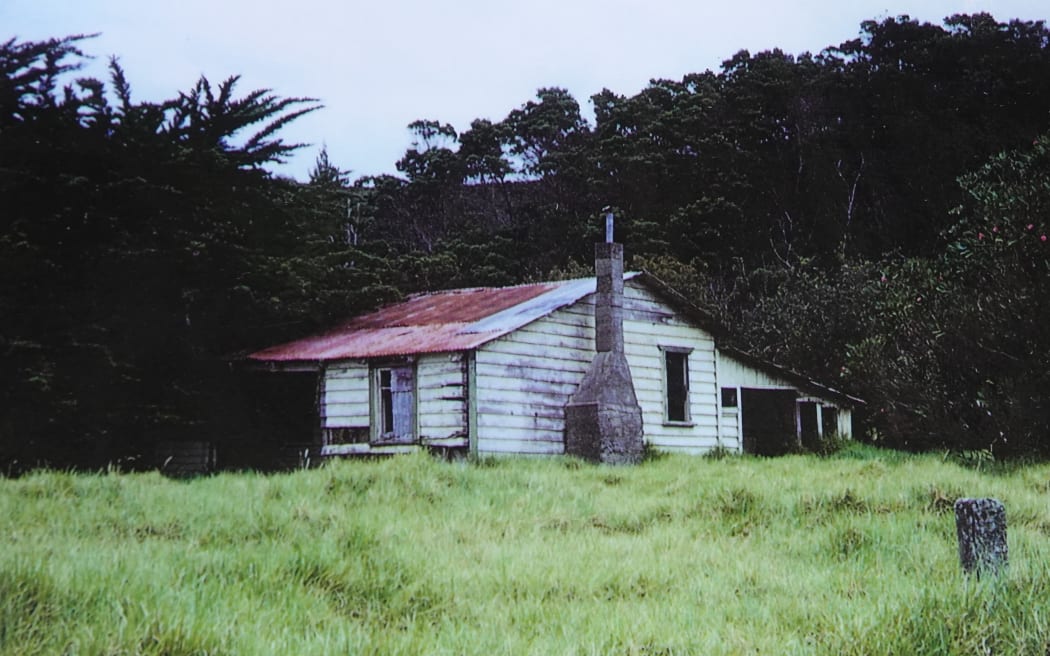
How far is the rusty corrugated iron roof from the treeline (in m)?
1.08

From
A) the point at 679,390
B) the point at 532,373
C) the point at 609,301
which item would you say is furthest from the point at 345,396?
the point at 679,390

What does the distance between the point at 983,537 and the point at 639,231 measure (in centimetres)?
3257

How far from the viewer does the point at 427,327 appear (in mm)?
22438

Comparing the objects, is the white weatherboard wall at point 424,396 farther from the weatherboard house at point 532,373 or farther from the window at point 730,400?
the window at point 730,400

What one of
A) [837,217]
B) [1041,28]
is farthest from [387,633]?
[837,217]

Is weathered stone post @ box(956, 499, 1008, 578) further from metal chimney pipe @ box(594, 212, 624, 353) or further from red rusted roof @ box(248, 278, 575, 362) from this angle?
metal chimney pipe @ box(594, 212, 624, 353)

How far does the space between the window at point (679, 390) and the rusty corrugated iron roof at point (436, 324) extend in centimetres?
272

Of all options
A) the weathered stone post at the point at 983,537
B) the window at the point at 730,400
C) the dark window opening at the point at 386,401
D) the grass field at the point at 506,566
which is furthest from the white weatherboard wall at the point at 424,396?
the weathered stone post at the point at 983,537

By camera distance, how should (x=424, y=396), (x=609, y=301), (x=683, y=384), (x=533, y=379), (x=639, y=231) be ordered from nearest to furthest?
(x=424, y=396)
(x=533, y=379)
(x=609, y=301)
(x=683, y=384)
(x=639, y=231)

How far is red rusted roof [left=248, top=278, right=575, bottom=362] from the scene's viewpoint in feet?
67.1

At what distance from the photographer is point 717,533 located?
1091 cm

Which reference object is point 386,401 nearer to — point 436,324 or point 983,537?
point 436,324

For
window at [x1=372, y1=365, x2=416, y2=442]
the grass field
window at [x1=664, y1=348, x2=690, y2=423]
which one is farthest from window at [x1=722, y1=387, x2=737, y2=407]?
the grass field

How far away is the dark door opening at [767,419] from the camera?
96.3ft
